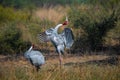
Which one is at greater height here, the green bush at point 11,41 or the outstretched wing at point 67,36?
the outstretched wing at point 67,36

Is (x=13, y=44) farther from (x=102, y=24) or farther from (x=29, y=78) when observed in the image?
(x=29, y=78)

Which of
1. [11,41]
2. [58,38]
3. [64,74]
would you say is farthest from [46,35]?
[11,41]

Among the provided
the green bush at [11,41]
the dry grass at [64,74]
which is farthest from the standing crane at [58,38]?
the green bush at [11,41]

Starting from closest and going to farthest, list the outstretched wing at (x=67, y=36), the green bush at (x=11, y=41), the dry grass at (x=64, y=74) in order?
1. the dry grass at (x=64, y=74)
2. the outstretched wing at (x=67, y=36)
3. the green bush at (x=11, y=41)

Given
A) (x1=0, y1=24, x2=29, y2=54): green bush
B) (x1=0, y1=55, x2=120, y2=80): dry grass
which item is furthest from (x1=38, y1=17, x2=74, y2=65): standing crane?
(x1=0, y1=24, x2=29, y2=54): green bush

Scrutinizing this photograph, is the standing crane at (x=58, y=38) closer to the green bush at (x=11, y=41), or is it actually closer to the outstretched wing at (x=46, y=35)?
the outstretched wing at (x=46, y=35)

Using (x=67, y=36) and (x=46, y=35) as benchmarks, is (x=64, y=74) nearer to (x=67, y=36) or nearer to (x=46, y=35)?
(x=46, y=35)

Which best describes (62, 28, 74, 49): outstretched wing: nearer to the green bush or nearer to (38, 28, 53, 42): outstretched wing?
(38, 28, 53, 42): outstretched wing

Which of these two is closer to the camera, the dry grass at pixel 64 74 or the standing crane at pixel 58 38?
the dry grass at pixel 64 74

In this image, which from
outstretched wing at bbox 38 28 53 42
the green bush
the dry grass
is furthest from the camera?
the green bush

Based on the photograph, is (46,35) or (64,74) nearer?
(64,74)

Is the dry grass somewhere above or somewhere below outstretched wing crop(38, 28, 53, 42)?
below

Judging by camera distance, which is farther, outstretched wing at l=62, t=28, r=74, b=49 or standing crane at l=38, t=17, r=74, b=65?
outstretched wing at l=62, t=28, r=74, b=49

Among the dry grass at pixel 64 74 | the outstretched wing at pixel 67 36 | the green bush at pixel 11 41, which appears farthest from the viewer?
the green bush at pixel 11 41
